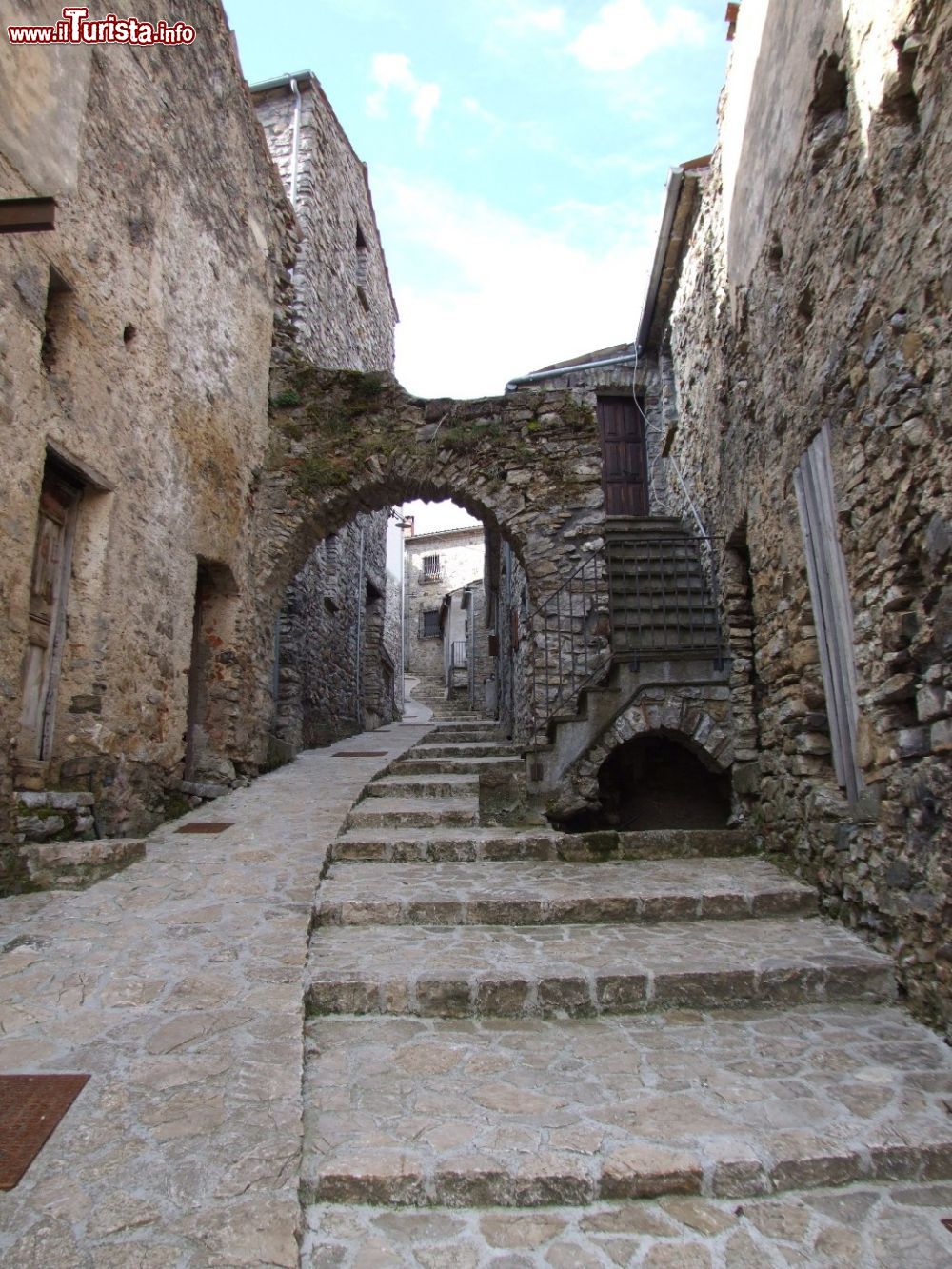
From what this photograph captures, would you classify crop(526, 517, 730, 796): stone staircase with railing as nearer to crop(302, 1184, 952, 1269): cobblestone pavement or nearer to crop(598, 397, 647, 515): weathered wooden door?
crop(598, 397, 647, 515): weathered wooden door

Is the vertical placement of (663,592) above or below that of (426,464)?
below

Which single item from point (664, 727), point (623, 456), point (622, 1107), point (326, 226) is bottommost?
point (622, 1107)

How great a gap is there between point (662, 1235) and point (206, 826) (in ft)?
14.0

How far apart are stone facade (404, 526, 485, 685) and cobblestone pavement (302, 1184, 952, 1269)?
2791 centimetres

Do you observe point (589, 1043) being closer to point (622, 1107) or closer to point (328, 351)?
point (622, 1107)

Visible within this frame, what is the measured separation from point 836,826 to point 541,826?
2.22 m

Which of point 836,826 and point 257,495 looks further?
point 257,495

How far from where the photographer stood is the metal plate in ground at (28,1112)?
2.10 meters

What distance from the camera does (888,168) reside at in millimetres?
3336

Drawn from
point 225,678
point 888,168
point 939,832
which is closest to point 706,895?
point 939,832

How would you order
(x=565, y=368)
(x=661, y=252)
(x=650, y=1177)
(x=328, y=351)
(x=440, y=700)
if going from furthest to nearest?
(x=440, y=700) < (x=328, y=351) < (x=565, y=368) < (x=661, y=252) < (x=650, y=1177)

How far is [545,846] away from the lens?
5141mm

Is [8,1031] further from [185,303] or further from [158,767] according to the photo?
[185,303]

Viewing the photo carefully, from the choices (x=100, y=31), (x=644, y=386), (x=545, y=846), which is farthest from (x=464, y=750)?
(x=100, y=31)
